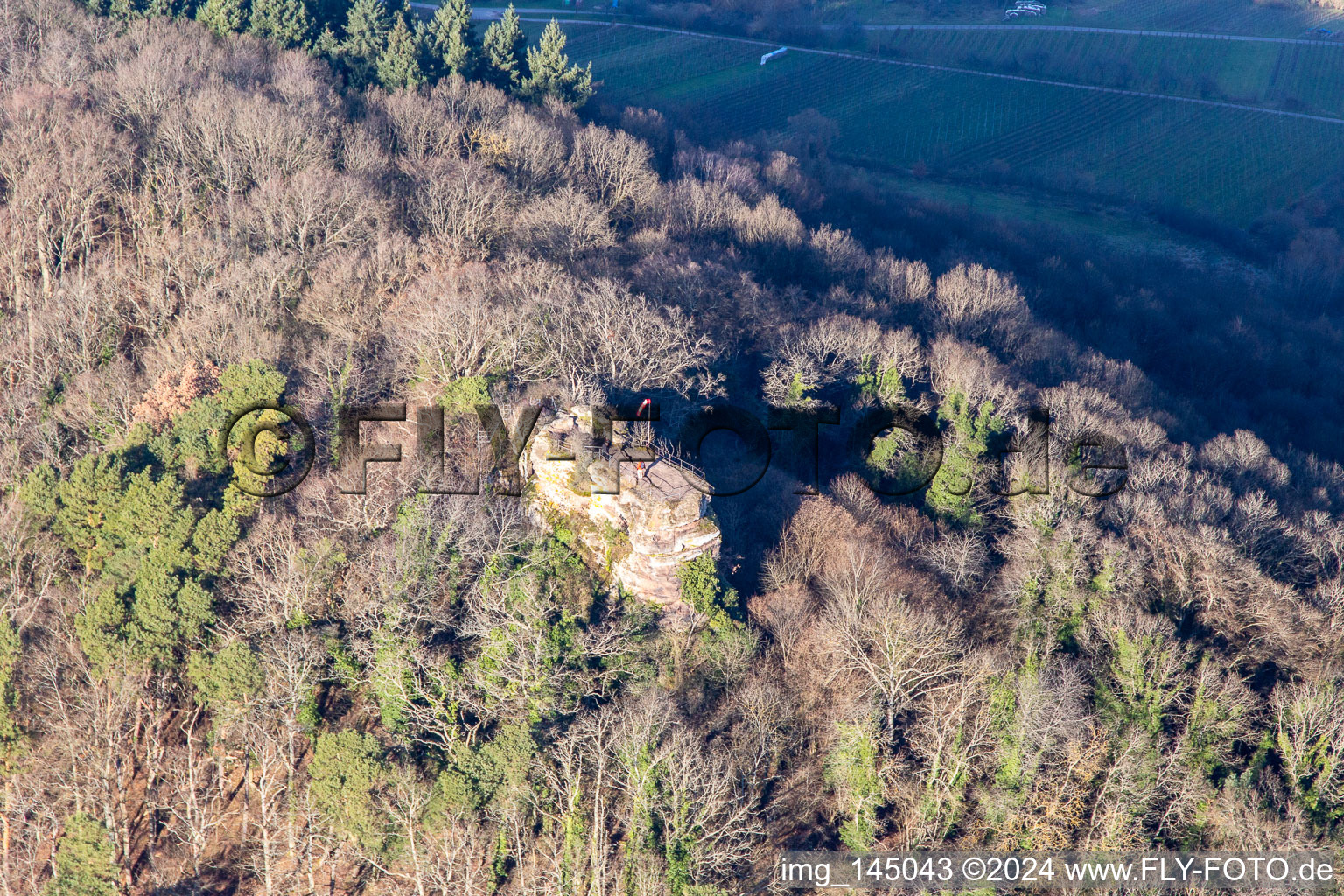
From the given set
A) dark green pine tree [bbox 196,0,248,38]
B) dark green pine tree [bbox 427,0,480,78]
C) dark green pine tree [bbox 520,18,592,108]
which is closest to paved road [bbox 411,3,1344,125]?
dark green pine tree [bbox 427,0,480,78]

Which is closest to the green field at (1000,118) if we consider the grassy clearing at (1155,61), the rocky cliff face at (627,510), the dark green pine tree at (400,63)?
the grassy clearing at (1155,61)

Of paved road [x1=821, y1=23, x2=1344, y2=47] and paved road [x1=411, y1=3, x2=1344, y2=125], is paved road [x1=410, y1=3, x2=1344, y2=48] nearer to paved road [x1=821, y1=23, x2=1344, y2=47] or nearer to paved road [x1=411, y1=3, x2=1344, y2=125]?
paved road [x1=821, y1=23, x2=1344, y2=47]

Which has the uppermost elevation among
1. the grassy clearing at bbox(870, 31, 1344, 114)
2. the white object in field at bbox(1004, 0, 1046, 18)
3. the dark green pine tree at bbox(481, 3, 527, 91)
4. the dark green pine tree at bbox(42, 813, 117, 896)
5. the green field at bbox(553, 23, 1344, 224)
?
the white object in field at bbox(1004, 0, 1046, 18)

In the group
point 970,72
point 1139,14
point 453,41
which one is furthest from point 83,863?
point 1139,14

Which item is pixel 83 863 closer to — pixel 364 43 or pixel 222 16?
pixel 364 43

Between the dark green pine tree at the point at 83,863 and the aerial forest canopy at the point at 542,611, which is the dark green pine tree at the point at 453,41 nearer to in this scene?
the aerial forest canopy at the point at 542,611

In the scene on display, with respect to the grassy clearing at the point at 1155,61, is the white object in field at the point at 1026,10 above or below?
above
